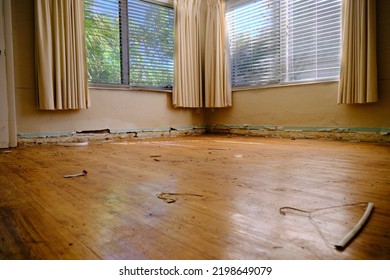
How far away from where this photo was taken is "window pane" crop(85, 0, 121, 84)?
4.13m

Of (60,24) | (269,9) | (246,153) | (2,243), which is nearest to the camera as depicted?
(2,243)

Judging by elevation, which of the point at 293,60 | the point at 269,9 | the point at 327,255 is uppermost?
the point at 269,9

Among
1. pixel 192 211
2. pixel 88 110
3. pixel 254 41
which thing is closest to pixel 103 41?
pixel 88 110

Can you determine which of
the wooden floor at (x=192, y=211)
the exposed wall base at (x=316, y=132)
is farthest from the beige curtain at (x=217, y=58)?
the wooden floor at (x=192, y=211)

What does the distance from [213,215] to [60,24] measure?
140 inches

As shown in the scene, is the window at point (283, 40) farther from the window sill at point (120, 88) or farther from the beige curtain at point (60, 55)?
the beige curtain at point (60, 55)

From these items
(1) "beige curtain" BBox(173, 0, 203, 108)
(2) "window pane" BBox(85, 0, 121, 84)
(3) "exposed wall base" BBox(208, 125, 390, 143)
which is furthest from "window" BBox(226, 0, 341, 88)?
(2) "window pane" BBox(85, 0, 121, 84)

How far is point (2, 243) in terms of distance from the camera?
85 centimetres

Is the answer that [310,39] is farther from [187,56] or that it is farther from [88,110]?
[88,110]

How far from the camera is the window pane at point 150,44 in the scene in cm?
453

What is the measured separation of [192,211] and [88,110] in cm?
341

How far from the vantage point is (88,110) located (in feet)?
13.6
